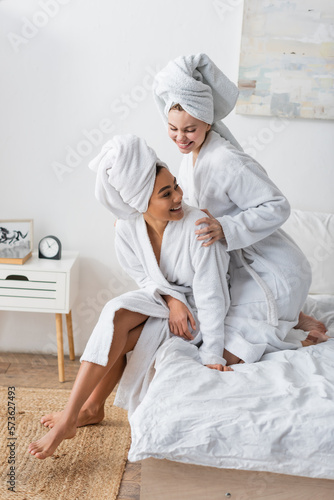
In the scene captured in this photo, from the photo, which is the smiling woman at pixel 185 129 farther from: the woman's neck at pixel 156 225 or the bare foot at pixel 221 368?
the bare foot at pixel 221 368

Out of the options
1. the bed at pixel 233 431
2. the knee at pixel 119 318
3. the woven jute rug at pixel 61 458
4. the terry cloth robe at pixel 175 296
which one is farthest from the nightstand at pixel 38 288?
the bed at pixel 233 431

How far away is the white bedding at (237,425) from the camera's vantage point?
1394mm

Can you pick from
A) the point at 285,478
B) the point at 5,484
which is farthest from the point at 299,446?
the point at 5,484

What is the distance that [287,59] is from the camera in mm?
2654

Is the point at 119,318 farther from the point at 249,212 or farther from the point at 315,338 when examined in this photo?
the point at 315,338

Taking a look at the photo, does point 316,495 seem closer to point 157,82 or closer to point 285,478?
point 285,478

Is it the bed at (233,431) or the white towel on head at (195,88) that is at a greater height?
the white towel on head at (195,88)

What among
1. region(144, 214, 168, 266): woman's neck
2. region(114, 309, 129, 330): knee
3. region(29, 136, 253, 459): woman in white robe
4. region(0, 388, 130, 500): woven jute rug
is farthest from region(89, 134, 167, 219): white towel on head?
region(0, 388, 130, 500): woven jute rug

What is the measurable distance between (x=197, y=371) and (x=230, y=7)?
182 centimetres

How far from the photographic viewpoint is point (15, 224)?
2.67 metres

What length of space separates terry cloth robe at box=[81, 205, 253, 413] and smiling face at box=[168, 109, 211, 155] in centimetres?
21

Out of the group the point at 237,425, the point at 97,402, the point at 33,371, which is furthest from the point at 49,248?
the point at 237,425

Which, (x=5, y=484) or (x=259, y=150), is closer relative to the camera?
(x=5, y=484)

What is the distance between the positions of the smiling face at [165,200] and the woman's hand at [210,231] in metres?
0.08
